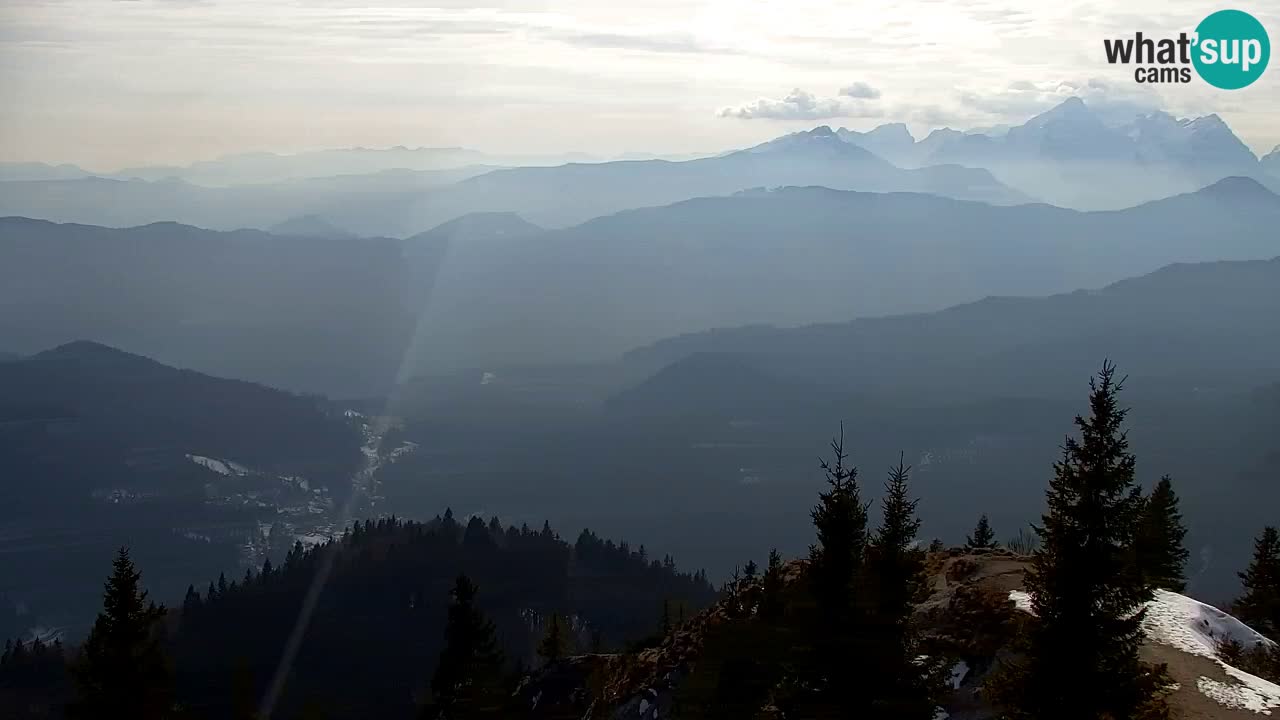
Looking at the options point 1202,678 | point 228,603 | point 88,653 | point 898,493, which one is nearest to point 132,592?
point 88,653

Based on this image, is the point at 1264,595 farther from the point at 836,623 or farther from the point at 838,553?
the point at 836,623

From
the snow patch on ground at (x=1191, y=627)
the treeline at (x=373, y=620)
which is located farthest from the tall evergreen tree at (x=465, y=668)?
the treeline at (x=373, y=620)

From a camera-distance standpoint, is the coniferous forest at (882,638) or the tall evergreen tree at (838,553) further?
the tall evergreen tree at (838,553)

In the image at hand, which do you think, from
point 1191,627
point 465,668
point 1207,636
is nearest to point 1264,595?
point 1207,636

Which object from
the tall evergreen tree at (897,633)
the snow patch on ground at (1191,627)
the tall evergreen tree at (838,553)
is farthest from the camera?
the snow patch on ground at (1191,627)

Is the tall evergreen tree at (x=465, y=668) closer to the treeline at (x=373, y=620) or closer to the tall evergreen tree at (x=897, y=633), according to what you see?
the tall evergreen tree at (x=897, y=633)

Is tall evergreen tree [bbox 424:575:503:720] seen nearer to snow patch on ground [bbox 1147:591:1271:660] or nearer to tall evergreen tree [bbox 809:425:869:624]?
tall evergreen tree [bbox 809:425:869:624]
